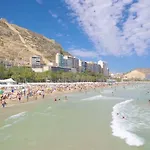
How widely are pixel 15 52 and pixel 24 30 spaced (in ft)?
158

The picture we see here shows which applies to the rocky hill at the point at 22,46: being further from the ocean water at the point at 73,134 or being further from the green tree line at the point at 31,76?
the ocean water at the point at 73,134

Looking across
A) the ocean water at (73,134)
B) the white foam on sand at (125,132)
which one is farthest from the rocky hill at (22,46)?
the white foam on sand at (125,132)

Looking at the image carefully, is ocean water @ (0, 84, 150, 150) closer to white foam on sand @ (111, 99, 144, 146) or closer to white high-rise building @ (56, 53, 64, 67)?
white foam on sand @ (111, 99, 144, 146)

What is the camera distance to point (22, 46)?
444 feet

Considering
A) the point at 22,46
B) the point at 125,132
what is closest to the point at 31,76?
the point at 125,132

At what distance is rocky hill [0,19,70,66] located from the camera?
11586 cm

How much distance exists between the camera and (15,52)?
121m

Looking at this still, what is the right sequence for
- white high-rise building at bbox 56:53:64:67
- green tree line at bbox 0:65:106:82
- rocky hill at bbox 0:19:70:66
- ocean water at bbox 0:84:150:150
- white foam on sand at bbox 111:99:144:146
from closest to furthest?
ocean water at bbox 0:84:150:150
white foam on sand at bbox 111:99:144:146
green tree line at bbox 0:65:106:82
rocky hill at bbox 0:19:70:66
white high-rise building at bbox 56:53:64:67

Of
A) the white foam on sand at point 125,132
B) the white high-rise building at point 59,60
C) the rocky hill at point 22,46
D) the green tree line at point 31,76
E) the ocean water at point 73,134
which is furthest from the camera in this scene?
the white high-rise building at point 59,60

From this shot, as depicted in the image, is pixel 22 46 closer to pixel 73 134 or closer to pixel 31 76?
pixel 31 76

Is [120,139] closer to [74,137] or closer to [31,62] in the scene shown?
[74,137]

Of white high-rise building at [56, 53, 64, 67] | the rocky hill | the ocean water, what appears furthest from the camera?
white high-rise building at [56, 53, 64, 67]

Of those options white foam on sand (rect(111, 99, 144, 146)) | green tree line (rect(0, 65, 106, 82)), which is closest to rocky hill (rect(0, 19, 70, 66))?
green tree line (rect(0, 65, 106, 82))

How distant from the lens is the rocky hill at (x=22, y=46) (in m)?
116
